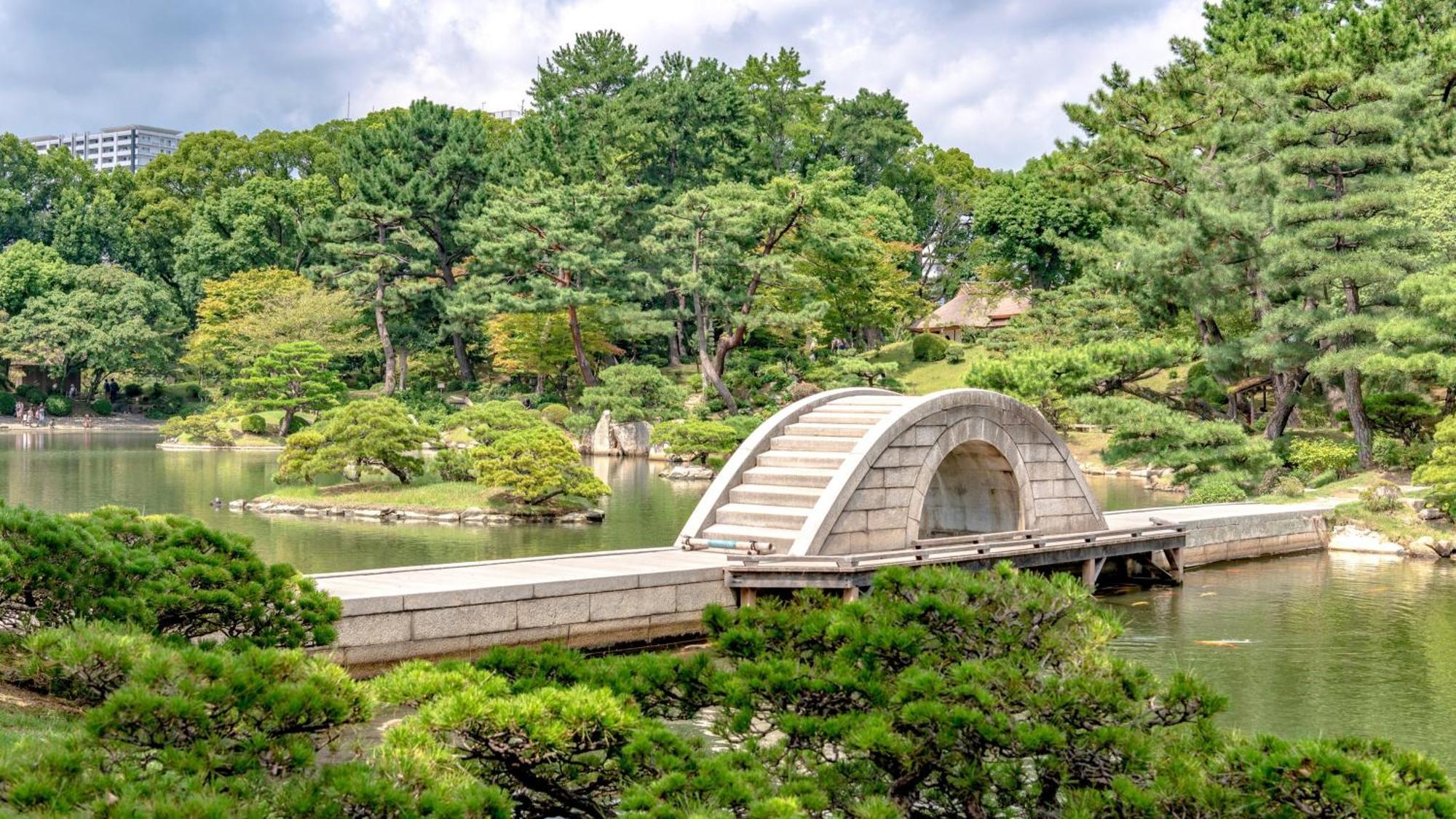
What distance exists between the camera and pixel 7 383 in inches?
1983

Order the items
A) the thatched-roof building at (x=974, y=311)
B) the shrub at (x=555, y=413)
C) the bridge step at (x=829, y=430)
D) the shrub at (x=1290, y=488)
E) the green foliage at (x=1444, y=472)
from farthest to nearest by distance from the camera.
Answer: the thatched-roof building at (x=974, y=311)
the shrub at (x=555, y=413)
the shrub at (x=1290, y=488)
the green foliage at (x=1444, y=472)
the bridge step at (x=829, y=430)

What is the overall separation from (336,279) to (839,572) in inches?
1388

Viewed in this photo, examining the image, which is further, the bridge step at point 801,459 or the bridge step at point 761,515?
the bridge step at point 801,459

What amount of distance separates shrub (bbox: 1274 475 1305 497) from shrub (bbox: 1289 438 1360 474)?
141 cm

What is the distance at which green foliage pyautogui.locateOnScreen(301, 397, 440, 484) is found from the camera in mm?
24328

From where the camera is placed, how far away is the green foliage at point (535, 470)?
75.3 feet

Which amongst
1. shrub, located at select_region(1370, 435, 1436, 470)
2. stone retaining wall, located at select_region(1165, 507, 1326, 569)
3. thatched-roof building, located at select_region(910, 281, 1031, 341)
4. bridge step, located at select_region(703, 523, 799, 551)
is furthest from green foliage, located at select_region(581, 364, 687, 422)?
bridge step, located at select_region(703, 523, 799, 551)

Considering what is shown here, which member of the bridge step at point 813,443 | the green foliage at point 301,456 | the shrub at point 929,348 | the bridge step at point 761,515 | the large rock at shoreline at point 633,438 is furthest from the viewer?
the shrub at point 929,348

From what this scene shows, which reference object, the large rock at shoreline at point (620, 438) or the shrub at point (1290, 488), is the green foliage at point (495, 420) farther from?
the shrub at point (1290, 488)

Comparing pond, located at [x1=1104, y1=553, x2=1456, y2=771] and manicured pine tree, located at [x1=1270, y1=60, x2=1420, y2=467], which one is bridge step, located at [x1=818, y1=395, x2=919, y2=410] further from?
manicured pine tree, located at [x1=1270, y1=60, x2=1420, y2=467]

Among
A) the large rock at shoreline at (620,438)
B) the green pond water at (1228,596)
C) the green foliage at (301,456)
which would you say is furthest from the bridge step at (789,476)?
the large rock at shoreline at (620,438)

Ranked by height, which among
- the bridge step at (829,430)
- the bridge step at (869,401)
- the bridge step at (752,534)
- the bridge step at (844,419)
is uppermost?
the bridge step at (869,401)

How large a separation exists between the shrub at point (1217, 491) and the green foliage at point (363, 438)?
15024mm

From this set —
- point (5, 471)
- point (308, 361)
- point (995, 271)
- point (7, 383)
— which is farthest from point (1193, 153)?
point (7, 383)
